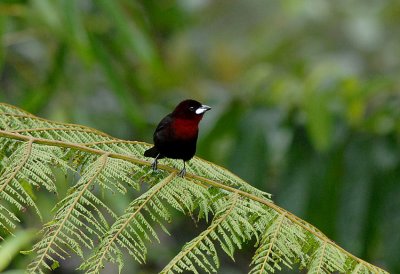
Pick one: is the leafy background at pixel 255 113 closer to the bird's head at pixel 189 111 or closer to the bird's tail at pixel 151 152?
the bird's head at pixel 189 111

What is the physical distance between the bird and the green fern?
0.74 ft

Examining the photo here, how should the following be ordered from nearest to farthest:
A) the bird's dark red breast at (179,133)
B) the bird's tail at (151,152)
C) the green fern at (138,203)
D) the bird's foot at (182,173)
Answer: the green fern at (138,203)
the bird's foot at (182,173)
the bird's tail at (151,152)
the bird's dark red breast at (179,133)

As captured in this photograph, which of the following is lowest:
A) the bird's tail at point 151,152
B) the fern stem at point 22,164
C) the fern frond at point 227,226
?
the fern stem at point 22,164

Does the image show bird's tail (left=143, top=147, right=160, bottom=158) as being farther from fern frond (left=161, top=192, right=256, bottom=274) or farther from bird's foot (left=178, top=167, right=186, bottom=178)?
fern frond (left=161, top=192, right=256, bottom=274)

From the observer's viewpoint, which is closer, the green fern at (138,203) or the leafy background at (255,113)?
the green fern at (138,203)

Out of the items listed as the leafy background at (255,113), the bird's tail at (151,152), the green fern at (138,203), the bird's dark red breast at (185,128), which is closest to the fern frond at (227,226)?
the green fern at (138,203)

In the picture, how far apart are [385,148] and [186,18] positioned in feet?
8.66

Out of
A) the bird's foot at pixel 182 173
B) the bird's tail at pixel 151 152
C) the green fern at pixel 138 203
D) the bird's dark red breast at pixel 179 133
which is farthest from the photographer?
the bird's dark red breast at pixel 179 133

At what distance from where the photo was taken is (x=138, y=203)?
2104 millimetres

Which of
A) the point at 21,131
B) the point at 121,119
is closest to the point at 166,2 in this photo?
the point at 121,119

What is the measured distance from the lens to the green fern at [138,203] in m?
1.94

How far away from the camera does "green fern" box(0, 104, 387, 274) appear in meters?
1.94

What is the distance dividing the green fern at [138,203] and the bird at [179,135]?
0.74 feet

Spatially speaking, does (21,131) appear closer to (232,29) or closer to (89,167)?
(89,167)
